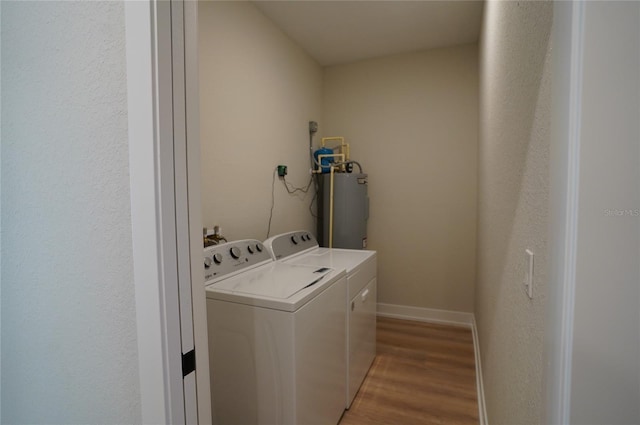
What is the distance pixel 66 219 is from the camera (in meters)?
0.80

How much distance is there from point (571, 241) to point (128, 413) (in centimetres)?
96

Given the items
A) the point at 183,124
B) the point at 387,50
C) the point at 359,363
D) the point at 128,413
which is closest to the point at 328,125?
the point at 387,50

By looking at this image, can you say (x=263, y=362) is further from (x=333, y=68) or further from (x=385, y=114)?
(x=333, y=68)

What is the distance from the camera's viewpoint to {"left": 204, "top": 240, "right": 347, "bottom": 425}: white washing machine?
4.28 ft

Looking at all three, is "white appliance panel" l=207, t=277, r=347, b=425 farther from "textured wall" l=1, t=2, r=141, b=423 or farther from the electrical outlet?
the electrical outlet

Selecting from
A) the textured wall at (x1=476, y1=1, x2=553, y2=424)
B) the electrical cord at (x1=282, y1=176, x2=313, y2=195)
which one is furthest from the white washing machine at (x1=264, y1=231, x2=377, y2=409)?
the textured wall at (x1=476, y1=1, x2=553, y2=424)

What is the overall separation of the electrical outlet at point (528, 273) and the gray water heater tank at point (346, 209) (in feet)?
7.53

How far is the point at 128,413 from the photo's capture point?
759 mm

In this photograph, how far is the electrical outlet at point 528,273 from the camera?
0.71m

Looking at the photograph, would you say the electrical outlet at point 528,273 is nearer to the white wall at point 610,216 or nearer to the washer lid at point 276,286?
the white wall at point 610,216

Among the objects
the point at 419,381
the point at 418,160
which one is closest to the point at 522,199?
the point at 419,381

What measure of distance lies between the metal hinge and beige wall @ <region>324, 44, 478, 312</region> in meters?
2.74

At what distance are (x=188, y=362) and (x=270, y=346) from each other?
609mm

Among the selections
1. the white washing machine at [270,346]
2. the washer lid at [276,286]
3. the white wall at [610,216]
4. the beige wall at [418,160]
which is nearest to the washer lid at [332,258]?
the washer lid at [276,286]
